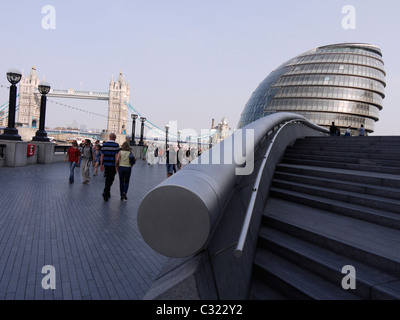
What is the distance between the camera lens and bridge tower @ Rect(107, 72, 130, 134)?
105562 millimetres

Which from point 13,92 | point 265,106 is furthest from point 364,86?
point 13,92

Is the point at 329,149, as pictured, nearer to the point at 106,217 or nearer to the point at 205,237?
the point at 106,217

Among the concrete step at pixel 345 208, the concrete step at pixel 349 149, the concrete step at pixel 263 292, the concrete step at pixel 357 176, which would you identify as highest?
the concrete step at pixel 349 149

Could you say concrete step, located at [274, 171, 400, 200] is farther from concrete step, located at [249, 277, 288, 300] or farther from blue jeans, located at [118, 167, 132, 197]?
blue jeans, located at [118, 167, 132, 197]

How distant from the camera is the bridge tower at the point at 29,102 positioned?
3875 inches

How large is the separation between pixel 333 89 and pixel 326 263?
2055 inches

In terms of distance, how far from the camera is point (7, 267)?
10.7 feet

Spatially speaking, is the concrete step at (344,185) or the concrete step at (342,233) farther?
the concrete step at (344,185)

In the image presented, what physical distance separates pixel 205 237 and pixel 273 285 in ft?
3.95

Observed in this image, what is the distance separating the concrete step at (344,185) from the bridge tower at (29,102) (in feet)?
359

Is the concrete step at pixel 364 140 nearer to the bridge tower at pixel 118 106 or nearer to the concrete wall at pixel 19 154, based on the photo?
the concrete wall at pixel 19 154

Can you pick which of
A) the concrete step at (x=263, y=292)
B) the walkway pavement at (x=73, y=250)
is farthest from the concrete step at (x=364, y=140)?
the concrete step at (x=263, y=292)

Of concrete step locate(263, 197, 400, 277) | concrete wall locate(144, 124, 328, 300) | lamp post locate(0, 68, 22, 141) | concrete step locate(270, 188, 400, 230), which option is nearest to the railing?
concrete wall locate(144, 124, 328, 300)

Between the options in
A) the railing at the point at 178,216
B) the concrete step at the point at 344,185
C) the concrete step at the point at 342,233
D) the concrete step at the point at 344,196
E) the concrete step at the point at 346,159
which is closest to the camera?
the railing at the point at 178,216
